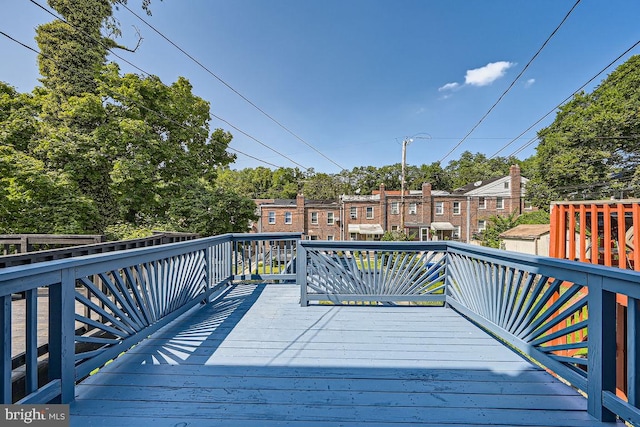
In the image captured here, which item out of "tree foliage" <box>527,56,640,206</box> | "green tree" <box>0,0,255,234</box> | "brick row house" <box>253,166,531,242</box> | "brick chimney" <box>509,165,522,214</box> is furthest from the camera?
"brick row house" <box>253,166,531,242</box>

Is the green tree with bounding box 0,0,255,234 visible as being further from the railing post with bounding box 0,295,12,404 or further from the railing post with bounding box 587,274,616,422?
the railing post with bounding box 587,274,616,422

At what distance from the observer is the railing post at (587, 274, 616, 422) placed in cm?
147

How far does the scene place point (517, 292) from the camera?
2396 millimetres

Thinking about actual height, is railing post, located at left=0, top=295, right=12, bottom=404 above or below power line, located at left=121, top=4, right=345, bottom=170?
below

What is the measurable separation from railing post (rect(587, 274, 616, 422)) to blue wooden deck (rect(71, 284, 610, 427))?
116 millimetres

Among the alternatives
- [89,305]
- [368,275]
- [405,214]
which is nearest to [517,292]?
[368,275]

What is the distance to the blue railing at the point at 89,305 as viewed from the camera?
4.59 feet

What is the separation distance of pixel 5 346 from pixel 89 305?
0.52 meters

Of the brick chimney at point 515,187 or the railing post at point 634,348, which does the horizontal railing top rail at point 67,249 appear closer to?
the railing post at point 634,348

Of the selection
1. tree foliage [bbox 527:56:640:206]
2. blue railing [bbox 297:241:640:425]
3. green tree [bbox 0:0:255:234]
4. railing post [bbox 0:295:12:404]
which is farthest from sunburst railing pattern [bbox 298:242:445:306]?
tree foliage [bbox 527:56:640:206]

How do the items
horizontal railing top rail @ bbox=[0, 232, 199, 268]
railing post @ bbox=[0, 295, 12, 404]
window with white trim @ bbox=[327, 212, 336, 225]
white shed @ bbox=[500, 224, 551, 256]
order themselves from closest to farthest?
railing post @ bbox=[0, 295, 12, 404], horizontal railing top rail @ bbox=[0, 232, 199, 268], white shed @ bbox=[500, 224, 551, 256], window with white trim @ bbox=[327, 212, 336, 225]

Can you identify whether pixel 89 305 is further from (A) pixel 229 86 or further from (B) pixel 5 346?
(A) pixel 229 86

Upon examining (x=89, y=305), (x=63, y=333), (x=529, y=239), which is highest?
(x=89, y=305)

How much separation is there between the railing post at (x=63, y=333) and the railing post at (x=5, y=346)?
0.31 metres
